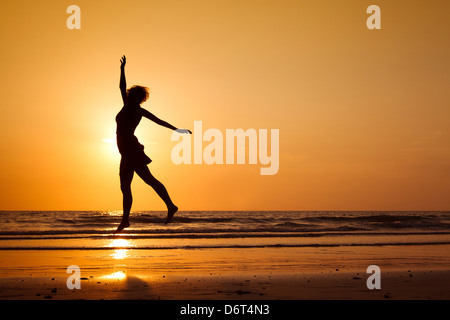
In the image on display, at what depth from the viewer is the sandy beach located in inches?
369

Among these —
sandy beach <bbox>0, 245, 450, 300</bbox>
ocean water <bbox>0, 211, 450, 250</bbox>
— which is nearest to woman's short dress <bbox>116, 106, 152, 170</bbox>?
sandy beach <bbox>0, 245, 450, 300</bbox>

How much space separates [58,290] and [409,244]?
14321 millimetres

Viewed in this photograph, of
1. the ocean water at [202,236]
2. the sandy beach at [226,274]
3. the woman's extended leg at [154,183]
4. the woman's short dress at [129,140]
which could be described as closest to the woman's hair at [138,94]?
the woman's short dress at [129,140]

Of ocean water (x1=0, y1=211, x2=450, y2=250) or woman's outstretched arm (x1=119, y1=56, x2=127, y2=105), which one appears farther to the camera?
ocean water (x1=0, y1=211, x2=450, y2=250)

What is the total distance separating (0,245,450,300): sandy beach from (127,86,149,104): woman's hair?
4.69 m

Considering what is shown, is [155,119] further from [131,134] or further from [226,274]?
[226,274]

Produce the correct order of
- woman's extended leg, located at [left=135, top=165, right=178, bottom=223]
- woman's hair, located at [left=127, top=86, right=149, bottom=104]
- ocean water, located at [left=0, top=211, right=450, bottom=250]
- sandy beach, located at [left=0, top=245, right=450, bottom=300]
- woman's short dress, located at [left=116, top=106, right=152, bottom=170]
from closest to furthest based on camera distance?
1. woman's short dress, located at [left=116, top=106, right=152, bottom=170]
2. woman's hair, located at [left=127, top=86, right=149, bottom=104]
3. woman's extended leg, located at [left=135, top=165, right=178, bottom=223]
4. sandy beach, located at [left=0, top=245, right=450, bottom=300]
5. ocean water, located at [left=0, top=211, right=450, bottom=250]

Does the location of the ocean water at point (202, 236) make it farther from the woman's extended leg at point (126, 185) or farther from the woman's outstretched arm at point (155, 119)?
the woman's outstretched arm at point (155, 119)

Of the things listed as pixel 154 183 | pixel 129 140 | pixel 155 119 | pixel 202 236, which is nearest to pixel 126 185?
pixel 154 183

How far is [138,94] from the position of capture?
5.18 m

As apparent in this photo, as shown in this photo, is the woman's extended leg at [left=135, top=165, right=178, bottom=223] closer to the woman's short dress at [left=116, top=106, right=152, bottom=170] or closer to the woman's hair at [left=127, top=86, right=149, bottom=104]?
the woman's short dress at [left=116, top=106, right=152, bottom=170]

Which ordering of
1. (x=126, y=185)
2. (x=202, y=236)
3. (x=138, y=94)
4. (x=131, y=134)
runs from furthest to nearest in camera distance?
1. (x=202, y=236)
2. (x=126, y=185)
3. (x=138, y=94)
4. (x=131, y=134)

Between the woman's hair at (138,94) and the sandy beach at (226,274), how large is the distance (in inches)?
184

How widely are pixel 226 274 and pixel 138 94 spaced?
7.40 metres
